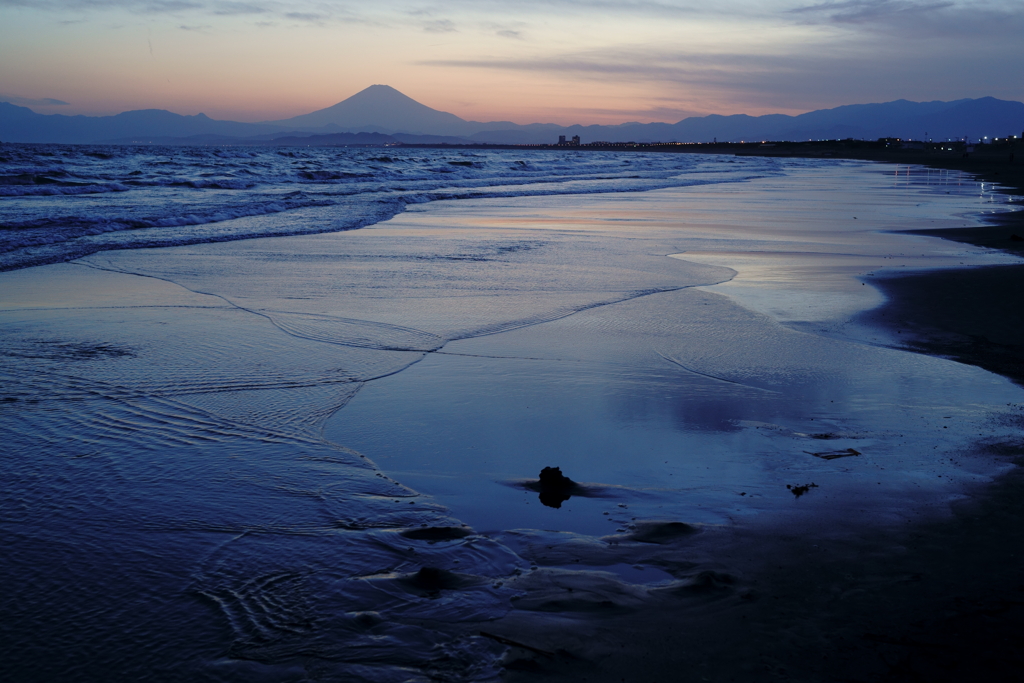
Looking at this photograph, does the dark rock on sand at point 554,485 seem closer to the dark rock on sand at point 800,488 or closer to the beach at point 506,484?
the beach at point 506,484

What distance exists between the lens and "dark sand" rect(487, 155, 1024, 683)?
234 cm

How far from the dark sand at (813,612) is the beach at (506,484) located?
0.01 m

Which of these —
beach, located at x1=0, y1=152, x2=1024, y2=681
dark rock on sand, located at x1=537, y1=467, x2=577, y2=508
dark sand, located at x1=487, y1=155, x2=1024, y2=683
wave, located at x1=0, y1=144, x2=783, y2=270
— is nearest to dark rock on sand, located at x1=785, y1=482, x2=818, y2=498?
beach, located at x1=0, y1=152, x2=1024, y2=681

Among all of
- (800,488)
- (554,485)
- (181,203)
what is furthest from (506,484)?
(181,203)

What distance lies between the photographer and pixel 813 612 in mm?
2635

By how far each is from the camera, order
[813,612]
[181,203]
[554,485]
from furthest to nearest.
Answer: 1. [181,203]
2. [554,485]
3. [813,612]

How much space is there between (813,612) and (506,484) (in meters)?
1.53

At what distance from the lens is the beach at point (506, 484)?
2.47 metres

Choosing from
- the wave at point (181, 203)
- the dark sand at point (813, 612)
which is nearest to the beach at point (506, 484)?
the dark sand at point (813, 612)

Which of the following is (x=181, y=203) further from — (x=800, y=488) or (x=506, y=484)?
(x=800, y=488)

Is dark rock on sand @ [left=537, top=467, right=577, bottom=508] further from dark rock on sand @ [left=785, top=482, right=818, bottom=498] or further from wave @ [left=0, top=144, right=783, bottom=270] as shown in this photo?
wave @ [left=0, top=144, right=783, bottom=270]

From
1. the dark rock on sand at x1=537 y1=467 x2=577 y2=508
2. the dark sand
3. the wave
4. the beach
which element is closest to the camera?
the dark sand

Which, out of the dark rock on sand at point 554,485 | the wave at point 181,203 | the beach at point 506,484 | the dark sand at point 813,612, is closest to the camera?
the dark sand at point 813,612

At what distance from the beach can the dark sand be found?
1cm
